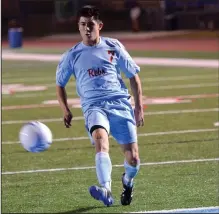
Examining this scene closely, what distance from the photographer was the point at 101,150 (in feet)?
27.2

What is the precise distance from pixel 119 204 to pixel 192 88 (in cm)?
1193

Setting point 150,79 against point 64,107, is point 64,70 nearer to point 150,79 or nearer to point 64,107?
point 64,107

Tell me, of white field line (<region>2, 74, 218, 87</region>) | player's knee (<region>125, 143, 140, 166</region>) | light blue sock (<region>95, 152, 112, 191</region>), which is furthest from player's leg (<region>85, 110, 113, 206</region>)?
white field line (<region>2, 74, 218, 87</region>)

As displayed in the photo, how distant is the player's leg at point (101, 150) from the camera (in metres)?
7.98

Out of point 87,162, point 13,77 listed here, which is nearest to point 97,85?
point 87,162

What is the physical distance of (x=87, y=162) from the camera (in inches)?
452

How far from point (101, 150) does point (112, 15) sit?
44.0 m

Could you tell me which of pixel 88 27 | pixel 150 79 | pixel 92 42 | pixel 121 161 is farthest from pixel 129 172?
pixel 150 79

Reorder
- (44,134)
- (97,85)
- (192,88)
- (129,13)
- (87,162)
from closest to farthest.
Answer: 1. (97,85)
2. (44,134)
3. (87,162)
4. (192,88)
5. (129,13)

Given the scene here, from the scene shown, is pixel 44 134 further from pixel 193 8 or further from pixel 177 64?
pixel 193 8

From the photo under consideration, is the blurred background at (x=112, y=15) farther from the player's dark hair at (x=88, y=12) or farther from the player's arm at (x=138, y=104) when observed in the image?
the player's dark hair at (x=88, y=12)

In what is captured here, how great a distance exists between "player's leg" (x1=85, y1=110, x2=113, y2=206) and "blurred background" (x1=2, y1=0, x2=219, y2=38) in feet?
131

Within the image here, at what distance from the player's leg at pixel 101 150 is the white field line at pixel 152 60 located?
58.7 ft

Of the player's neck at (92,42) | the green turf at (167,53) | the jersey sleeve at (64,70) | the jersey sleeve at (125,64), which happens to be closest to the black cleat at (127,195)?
the jersey sleeve at (125,64)
